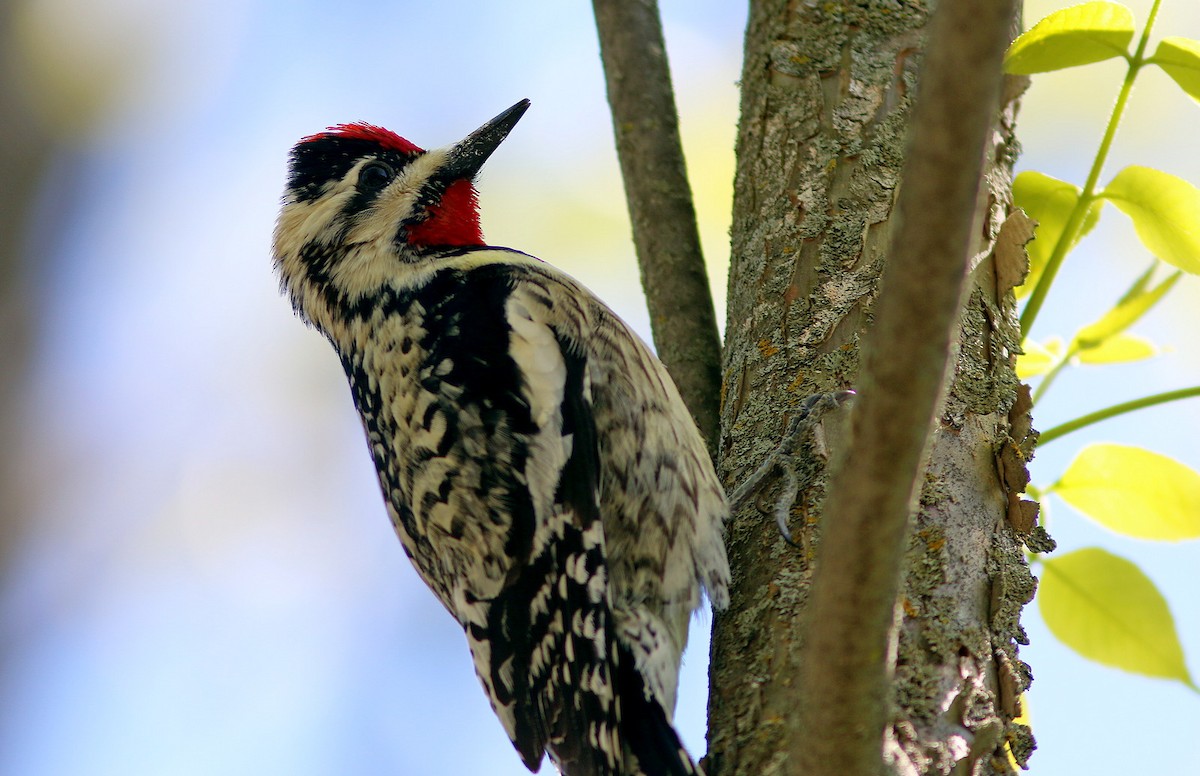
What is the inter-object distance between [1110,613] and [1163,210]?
2.50 ft

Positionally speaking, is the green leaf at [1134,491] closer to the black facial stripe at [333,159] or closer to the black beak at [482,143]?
the black beak at [482,143]

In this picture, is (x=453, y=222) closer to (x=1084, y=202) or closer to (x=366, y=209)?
(x=366, y=209)

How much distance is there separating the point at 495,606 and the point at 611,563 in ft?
0.86

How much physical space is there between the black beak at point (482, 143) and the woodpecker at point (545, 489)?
380mm

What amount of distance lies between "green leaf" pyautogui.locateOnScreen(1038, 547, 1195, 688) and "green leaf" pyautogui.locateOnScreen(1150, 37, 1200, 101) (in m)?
0.86

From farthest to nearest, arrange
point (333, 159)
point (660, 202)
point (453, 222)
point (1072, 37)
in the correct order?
1. point (333, 159)
2. point (453, 222)
3. point (660, 202)
4. point (1072, 37)

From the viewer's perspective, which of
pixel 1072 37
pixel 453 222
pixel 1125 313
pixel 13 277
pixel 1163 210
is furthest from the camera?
pixel 13 277

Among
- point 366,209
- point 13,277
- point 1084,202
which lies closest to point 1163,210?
point 1084,202

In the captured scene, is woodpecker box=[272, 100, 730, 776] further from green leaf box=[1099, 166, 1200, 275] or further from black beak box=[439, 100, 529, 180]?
green leaf box=[1099, 166, 1200, 275]

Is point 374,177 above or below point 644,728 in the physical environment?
above

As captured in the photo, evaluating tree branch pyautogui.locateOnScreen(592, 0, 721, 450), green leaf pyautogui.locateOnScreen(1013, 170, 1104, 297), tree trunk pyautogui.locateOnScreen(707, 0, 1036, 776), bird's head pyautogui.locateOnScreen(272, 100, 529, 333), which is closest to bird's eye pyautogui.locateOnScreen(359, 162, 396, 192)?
bird's head pyautogui.locateOnScreen(272, 100, 529, 333)

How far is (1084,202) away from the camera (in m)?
2.24

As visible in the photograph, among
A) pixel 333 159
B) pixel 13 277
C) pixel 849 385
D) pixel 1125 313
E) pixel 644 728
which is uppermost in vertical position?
pixel 333 159

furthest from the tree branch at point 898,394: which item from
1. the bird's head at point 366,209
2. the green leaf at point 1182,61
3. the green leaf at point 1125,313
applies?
the bird's head at point 366,209
